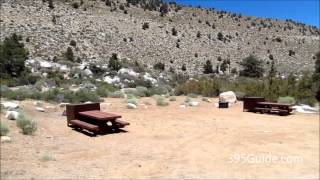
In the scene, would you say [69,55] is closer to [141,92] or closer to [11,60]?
[11,60]

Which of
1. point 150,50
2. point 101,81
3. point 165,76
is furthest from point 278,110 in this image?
point 150,50

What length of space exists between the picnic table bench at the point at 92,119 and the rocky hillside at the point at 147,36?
79.0 feet

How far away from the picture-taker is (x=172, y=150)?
11.8m

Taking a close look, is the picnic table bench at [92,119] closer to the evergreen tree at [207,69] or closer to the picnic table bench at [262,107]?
the picnic table bench at [262,107]

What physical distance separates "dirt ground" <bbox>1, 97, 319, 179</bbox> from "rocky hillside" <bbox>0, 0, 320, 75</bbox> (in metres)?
25.8

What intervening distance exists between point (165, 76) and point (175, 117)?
22.2 metres

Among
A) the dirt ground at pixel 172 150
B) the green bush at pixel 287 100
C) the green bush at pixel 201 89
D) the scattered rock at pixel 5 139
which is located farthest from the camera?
the green bush at pixel 201 89

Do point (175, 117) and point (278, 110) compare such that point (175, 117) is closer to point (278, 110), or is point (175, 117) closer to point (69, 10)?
point (278, 110)

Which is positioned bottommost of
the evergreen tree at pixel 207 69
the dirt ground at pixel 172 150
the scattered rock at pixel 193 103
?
the dirt ground at pixel 172 150

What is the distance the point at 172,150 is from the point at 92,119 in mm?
5047

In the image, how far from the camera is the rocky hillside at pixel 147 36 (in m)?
44.0

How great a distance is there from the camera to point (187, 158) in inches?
426

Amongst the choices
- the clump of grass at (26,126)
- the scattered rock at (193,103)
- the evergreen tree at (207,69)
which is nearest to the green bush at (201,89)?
the scattered rock at (193,103)

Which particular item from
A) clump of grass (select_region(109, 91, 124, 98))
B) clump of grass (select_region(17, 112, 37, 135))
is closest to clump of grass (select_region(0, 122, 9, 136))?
clump of grass (select_region(17, 112, 37, 135))
